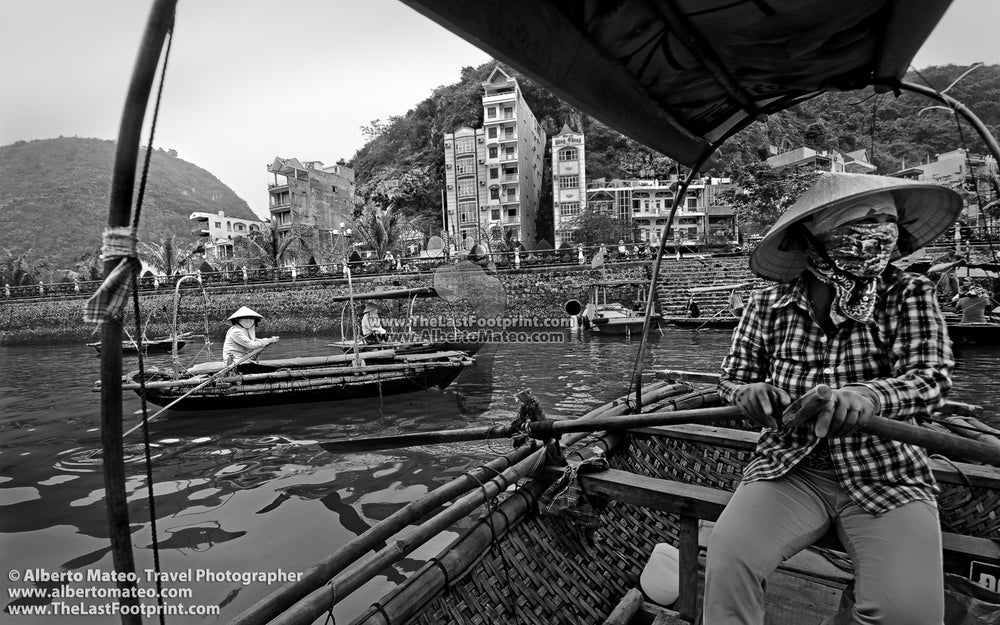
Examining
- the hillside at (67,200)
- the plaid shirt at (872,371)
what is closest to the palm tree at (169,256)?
the hillside at (67,200)

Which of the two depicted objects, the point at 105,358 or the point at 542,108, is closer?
the point at 105,358

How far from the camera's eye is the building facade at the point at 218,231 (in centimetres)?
4928

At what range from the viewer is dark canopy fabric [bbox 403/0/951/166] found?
149 centimetres

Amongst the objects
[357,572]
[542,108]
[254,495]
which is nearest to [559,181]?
[542,108]

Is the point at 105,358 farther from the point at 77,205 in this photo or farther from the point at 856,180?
the point at 77,205

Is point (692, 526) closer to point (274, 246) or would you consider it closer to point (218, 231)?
point (274, 246)

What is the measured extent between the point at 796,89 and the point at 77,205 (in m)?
96.7

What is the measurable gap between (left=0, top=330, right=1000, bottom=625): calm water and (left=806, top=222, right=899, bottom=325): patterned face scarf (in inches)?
140

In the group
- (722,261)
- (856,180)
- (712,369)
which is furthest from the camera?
(722,261)

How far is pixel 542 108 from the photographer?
50.9m

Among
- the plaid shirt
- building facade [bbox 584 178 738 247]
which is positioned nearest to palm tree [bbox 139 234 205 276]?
building facade [bbox 584 178 738 247]

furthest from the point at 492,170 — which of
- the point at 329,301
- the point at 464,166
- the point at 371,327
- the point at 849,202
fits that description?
the point at 849,202

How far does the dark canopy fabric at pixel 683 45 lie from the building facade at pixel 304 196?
44561 mm

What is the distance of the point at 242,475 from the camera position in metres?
6.01
